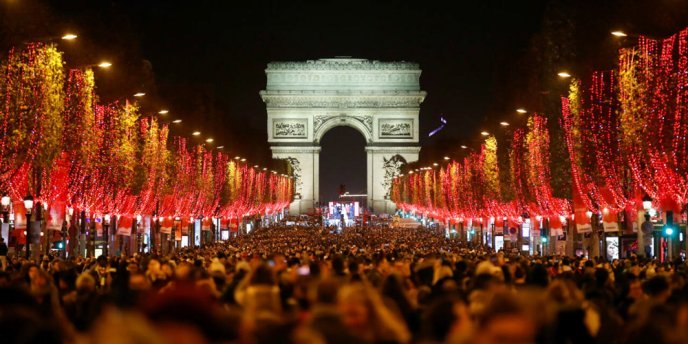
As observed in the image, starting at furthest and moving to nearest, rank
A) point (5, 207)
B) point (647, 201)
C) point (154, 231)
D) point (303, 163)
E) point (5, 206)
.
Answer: point (303, 163), point (154, 231), point (5, 207), point (5, 206), point (647, 201)

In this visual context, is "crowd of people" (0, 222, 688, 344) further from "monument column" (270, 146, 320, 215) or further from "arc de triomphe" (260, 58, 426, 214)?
"monument column" (270, 146, 320, 215)

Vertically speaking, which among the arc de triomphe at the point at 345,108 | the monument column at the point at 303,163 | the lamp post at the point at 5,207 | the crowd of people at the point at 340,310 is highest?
the arc de triomphe at the point at 345,108

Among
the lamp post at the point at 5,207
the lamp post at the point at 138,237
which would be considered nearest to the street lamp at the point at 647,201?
the lamp post at the point at 5,207

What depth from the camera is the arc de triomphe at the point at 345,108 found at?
17762 centimetres

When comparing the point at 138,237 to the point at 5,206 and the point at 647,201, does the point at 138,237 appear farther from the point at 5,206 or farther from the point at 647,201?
the point at 647,201

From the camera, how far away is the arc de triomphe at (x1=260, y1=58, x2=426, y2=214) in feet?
583

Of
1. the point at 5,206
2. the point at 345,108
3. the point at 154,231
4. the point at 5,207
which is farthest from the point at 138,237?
the point at 345,108

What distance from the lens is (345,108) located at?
17862cm

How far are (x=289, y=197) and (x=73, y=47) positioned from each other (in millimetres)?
125401

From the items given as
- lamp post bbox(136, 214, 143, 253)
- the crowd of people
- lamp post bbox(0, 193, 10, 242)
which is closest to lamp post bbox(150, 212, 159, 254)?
Result: lamp post bbox(136, 214, 143, 253)

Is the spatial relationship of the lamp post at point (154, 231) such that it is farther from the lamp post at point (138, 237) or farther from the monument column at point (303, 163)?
the monument column at point (303, 163)

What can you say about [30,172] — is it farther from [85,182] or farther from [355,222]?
[355,222]

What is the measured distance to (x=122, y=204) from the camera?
5975 centimetres

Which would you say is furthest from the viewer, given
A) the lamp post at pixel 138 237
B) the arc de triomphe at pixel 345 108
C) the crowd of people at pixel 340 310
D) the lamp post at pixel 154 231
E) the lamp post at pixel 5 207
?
the arc de triomphe at pixel 345 108
